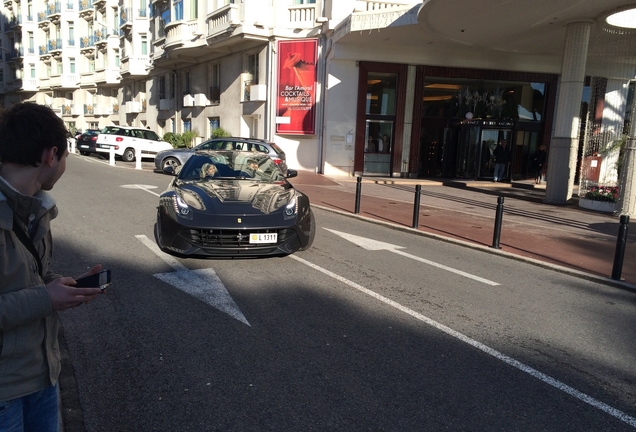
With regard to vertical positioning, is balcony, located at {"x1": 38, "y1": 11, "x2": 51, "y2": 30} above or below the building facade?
above

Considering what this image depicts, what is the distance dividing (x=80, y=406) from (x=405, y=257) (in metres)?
5.55

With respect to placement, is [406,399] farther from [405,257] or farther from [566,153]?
[566,153]

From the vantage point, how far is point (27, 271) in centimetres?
187

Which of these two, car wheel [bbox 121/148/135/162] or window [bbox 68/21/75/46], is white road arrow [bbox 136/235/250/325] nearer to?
car wheel [bbox 121/148/135/162]

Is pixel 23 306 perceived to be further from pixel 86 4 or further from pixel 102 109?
pixel 86 4

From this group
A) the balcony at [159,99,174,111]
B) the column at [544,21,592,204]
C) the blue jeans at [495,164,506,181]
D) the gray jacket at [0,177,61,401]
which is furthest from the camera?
the balcony at [159,99,174,111]

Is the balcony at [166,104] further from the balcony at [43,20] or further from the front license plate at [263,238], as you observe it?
the balcony at [43,20]

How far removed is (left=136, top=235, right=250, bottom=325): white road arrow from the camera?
533 centimetres

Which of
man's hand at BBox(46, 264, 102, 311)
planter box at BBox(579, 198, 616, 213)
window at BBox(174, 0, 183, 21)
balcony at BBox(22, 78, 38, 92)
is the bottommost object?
planter box at BBox(579, 198, 616, 213)

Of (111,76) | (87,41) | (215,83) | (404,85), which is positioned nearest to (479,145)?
(404,85)

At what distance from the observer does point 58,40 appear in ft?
187

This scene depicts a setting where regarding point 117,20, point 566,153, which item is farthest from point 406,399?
point 117,20

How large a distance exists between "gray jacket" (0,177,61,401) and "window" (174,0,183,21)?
31.1 m

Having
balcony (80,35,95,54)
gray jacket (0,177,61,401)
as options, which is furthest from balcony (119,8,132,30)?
gray jacket (0,177,61,401)
